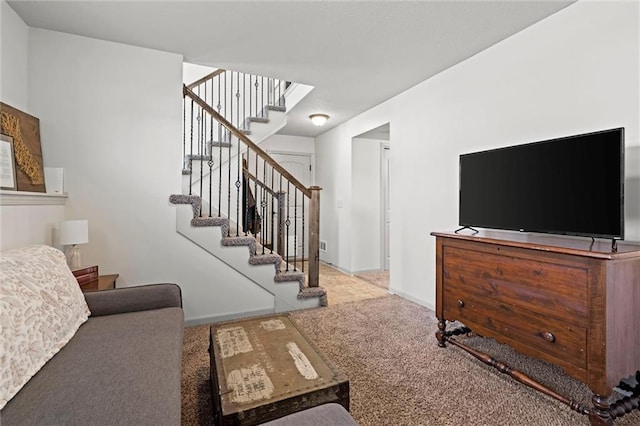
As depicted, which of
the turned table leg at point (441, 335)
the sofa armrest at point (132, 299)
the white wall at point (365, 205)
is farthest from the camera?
the white wall at point (365, 205)

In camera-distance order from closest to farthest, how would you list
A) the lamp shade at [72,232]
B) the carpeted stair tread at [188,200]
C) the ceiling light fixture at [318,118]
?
the lamp shade at [72,232] < the carpeted stair tread at [188,200] < the ceiling light fixture at [318,118]

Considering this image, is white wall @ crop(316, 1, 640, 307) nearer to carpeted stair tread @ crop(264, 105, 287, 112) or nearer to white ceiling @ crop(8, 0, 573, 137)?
white ceiling @ crop(8, 0, 573, 137)

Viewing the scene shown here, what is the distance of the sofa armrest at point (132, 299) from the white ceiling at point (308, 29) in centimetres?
196

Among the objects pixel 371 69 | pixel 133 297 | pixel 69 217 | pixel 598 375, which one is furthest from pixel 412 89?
pixel 69 217

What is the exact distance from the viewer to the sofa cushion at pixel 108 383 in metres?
0.97

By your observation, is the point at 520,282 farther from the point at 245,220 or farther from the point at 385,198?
the point at 385,198

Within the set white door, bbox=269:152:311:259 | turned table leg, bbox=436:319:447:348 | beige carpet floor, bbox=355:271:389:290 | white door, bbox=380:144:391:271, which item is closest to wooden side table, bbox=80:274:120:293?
turned table leg, bbox=436:319:447:348

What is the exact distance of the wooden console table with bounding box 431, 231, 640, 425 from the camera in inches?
56.4

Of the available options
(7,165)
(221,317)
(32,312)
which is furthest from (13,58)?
(221,317)

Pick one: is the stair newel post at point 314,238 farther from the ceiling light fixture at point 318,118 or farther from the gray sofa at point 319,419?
the gray sofa at point 319,419

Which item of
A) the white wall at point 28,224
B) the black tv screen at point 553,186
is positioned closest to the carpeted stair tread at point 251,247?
the white wall at point 28,224

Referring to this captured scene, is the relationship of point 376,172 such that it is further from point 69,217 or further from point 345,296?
point 69,217

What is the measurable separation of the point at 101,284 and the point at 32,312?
1.12 metres

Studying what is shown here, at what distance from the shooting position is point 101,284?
229 centimetres
